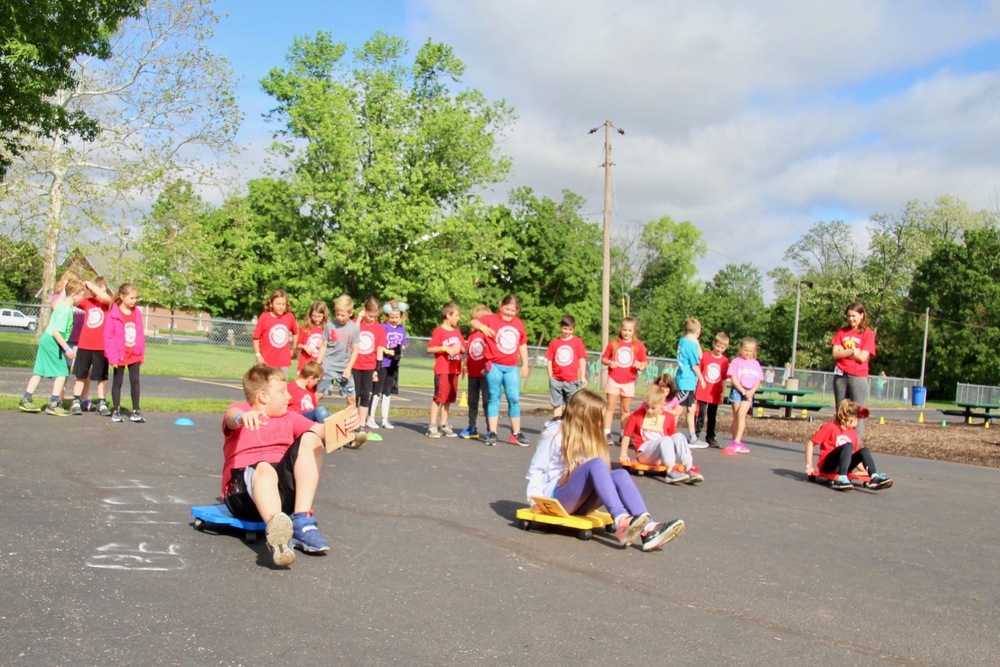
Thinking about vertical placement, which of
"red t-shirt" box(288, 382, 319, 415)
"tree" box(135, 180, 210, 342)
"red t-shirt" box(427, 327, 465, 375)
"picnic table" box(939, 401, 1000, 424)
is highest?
"tree" box(135, 180, 210, 342)

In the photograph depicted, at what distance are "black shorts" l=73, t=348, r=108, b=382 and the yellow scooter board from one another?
7.55 m

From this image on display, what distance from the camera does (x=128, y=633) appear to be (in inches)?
152

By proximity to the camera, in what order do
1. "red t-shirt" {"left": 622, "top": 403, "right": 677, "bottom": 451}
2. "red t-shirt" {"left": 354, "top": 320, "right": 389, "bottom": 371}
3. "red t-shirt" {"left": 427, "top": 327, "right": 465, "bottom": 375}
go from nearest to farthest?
"red t-shirt" {"left": 622, "top": 403, "right": 677, "bottom": 451} < "red t-shirt" {"left": 354, "top": 320, "right": 389, "bottom": 371} < "red t-shirt" {"left": 427, "top": 327, "right": 465, "bottom": 375}

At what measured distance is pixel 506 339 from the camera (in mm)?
12422

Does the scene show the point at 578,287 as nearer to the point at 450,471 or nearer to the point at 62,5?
the point at 62,5

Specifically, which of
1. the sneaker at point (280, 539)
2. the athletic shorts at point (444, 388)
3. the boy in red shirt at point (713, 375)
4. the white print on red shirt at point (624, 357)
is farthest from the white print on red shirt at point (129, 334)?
the boy in red shirt at point (713, 375)

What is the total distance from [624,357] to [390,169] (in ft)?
122

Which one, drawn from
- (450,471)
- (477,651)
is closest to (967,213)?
(450,471)

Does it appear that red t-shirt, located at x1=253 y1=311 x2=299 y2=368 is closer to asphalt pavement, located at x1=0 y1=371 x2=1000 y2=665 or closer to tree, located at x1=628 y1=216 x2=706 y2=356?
asphalt pavement, located at x1=0 y1=371 x2=1000 y2=665

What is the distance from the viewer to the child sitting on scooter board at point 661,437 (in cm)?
953

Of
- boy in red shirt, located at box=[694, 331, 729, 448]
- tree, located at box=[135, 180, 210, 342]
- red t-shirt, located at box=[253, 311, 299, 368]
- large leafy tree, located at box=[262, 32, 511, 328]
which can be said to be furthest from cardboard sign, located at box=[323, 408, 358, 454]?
large leafy tree, located at box=[262, 32, 511, 328]

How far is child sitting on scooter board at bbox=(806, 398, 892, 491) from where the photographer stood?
32.8 feet

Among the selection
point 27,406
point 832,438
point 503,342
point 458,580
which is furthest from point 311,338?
point 458,580

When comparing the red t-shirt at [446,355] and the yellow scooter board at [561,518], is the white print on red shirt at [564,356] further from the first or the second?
the yellow scooter board at [561,518]
